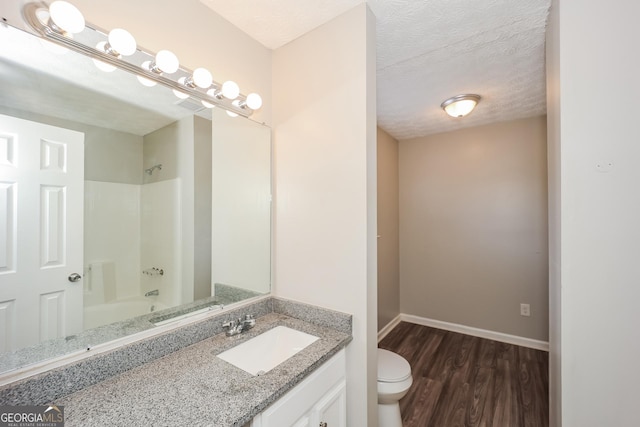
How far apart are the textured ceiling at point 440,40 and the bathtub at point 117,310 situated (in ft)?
4.66

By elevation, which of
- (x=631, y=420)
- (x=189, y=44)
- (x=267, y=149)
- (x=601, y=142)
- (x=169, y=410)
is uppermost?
(x=189, y=44)

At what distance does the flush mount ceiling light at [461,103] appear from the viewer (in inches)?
84.4

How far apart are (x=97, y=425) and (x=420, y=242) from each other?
3139mm

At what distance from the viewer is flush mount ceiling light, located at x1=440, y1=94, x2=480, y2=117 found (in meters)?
2.14

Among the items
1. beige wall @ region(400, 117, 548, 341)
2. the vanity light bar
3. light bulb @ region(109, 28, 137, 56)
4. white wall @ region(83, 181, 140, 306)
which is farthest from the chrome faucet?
beige wall @ region(400, 117, 548, 341)

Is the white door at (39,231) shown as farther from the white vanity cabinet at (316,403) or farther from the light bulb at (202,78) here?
the white vanity cabinet at (316,403)

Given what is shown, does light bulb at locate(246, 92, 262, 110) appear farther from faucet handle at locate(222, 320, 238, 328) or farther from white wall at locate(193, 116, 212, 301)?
faucet handle at locate(222, 320, 238, 328)

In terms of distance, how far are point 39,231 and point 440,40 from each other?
80.6 inches

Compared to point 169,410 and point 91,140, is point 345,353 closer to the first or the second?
point 169,410

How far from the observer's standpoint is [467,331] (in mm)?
2916

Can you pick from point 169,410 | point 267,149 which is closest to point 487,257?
point 267,149

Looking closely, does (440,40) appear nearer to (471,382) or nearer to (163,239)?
(163,239)

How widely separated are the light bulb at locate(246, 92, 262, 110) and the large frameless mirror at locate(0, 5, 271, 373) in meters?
0.14

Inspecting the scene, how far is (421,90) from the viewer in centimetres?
208
